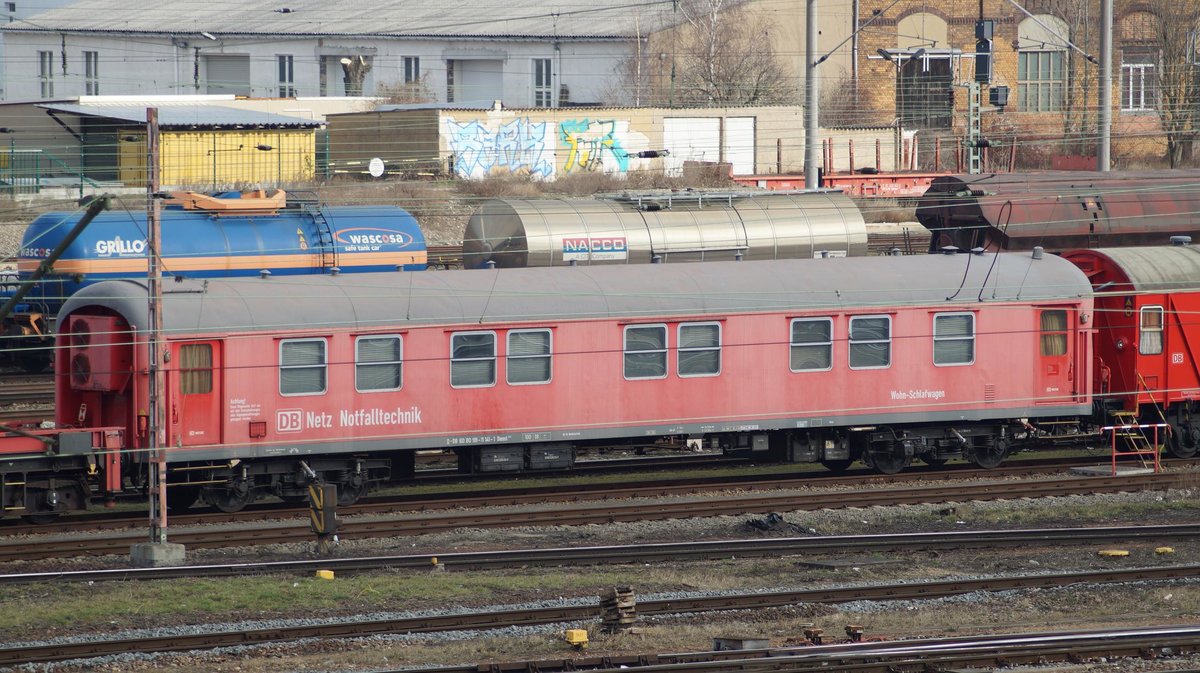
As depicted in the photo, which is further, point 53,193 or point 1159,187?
point 53,193

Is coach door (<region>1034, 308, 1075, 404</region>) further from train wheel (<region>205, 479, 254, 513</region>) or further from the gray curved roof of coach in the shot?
train wheel (<region>205, 479, 254, 513</region>)

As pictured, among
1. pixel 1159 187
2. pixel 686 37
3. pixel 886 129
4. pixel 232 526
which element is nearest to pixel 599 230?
pixel 232 526

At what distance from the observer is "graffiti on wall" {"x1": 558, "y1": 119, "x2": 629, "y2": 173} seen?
56625 millimetres

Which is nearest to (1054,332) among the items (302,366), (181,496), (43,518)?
(302,366)

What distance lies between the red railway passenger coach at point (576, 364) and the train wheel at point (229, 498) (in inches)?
1.6

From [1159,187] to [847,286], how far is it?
1530 cm

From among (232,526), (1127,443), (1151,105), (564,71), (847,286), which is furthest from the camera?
(564,71)

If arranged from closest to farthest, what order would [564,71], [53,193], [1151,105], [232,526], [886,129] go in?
[232,526], [53,193], [886,129], [1151,105], [564,71]

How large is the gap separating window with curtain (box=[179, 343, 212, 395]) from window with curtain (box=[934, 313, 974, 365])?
456 inches

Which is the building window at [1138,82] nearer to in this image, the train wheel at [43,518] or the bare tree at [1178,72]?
the bare tree at [1178,72]

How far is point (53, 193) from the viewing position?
46031mm

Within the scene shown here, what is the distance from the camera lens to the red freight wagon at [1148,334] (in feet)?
85.5

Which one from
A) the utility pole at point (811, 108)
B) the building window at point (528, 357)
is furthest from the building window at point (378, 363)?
the utility pole at point (811, 108)

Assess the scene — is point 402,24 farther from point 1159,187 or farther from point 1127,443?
point 1127,443
